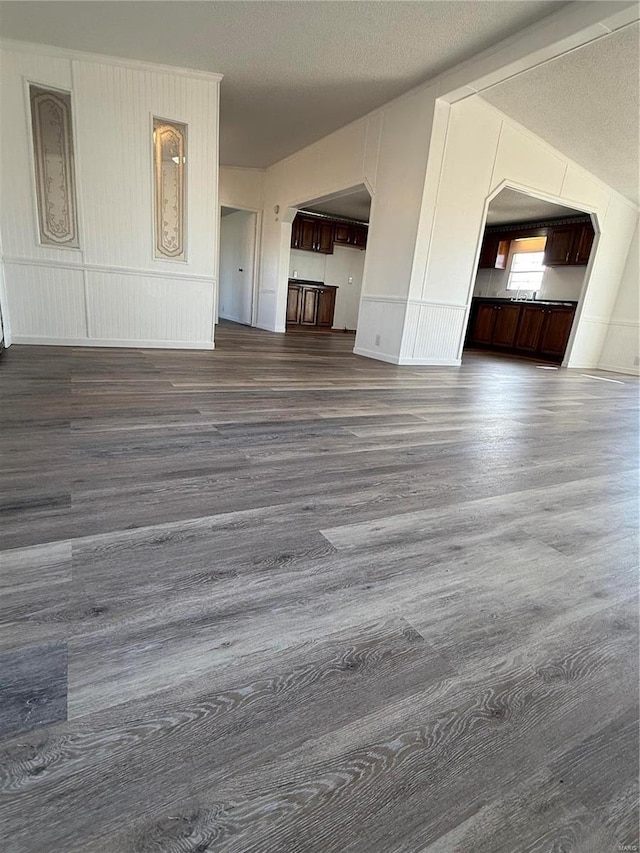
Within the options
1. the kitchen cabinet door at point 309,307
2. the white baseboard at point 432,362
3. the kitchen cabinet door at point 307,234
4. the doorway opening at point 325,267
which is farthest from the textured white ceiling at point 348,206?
the white baseboard at point 432,362

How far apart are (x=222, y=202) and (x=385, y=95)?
397 cm

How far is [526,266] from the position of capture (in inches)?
345

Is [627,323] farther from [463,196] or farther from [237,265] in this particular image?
[237,265]

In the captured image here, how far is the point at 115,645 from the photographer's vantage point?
0.92 m

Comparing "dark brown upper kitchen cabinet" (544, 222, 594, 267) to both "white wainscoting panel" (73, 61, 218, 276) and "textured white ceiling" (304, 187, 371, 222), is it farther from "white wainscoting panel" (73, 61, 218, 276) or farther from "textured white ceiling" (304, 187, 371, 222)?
"white wainscoting panel" (73, 61, 218, 276)

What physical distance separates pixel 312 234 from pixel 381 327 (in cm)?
483

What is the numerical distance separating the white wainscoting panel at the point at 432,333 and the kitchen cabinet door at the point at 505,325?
370 centimetres

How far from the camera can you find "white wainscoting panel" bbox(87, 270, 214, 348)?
4.56m

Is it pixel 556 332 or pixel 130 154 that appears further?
pixel 556 332

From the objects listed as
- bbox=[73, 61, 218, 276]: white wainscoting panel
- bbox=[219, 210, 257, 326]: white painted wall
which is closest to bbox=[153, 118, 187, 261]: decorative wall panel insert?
bbox=[73, 61, 218, 276]: white wainscoting panel

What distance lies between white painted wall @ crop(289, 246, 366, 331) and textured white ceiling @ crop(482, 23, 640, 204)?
5.13 metres

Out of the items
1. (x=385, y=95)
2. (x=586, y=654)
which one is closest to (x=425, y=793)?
(x=586, y=654)

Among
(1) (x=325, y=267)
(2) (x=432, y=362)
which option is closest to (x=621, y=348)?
(2) (x=432, y=362)

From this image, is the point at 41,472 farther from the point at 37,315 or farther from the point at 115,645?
the point at 37,315
